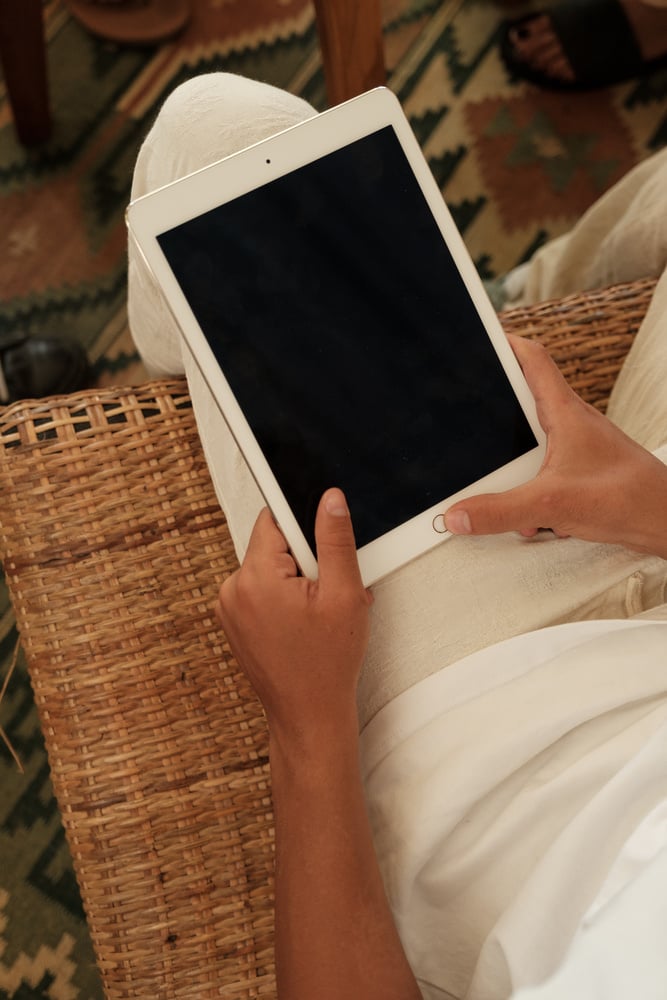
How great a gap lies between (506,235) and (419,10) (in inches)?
14.7

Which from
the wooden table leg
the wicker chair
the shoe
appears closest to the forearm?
the wicker chair

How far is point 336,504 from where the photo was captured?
51 centimetres

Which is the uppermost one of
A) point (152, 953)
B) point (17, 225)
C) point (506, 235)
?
point (17, 225)

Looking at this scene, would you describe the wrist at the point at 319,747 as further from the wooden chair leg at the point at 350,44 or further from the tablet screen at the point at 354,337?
the wooden chair leg at the point at 350,44

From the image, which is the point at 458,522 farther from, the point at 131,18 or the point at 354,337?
the point at 131,18

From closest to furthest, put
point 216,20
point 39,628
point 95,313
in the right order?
point 39,628
point 95,313
point 216,20

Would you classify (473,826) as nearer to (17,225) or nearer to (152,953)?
(152,953)

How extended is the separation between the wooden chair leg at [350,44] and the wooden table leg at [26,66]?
0.34 meters

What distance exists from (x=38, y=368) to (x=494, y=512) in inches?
27.5

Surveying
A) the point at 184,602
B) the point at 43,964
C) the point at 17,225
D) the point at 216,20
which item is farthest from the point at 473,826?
the point at 216,20

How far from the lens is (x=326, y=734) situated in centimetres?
49

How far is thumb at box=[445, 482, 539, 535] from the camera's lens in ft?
1.72

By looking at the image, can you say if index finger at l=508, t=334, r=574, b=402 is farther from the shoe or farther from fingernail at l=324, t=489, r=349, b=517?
the shoe

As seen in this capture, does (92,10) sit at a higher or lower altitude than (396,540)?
higher
